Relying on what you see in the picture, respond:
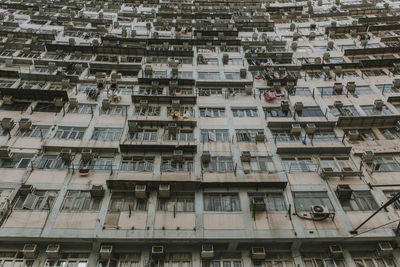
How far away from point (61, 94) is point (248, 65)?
19571mm

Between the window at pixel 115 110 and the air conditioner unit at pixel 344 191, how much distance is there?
17.9 m

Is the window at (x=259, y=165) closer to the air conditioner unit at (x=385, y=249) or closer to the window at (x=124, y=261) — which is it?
the air conditioner unit at (x=385, y=249)

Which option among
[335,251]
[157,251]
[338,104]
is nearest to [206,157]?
[157,251]

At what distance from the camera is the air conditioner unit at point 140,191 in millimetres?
17344

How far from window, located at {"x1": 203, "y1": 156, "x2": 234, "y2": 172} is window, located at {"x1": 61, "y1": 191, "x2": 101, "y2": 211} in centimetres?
785

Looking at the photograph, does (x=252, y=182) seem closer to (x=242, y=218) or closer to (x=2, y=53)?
(x=242, y=218)

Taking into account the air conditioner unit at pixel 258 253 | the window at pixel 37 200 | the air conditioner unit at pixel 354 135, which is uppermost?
the air conditioner unit at pixel 354 135

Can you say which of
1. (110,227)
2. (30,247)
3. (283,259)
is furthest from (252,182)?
(30,247)

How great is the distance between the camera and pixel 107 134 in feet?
71.3

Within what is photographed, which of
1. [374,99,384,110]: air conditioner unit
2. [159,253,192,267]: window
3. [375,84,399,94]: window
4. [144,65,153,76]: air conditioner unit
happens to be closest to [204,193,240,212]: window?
[159,253,192,267]: window

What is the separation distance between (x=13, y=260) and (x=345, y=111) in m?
27.1

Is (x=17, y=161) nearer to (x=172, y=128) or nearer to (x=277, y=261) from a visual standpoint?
(x=172, y=128)

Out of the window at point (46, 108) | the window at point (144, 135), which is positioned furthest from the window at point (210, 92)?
the window at point (46, 108)

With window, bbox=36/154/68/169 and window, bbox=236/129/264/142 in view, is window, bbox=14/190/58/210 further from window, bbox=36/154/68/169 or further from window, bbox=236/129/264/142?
window, bbox=236/129/264/142
